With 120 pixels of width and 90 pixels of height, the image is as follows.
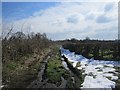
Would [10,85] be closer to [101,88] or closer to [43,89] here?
[43,89]

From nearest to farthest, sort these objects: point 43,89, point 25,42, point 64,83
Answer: point 43,89 → point 64,83 → point 25,42

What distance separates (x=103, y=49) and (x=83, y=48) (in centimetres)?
752

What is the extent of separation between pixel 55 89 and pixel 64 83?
54.2 inches

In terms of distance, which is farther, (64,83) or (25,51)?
(25,51)

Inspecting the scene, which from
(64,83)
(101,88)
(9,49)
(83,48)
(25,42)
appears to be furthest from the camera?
(83,48)

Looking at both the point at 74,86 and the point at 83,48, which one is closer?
the point at 74,86

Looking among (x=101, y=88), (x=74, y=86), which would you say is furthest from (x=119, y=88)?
(x=74, y=86)

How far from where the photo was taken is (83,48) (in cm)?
3488

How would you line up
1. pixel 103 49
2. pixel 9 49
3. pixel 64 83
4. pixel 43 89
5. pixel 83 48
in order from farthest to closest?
pixel 83 48
pixel 103 49
pixel 9 49
pixel 64 83
pixel 43 89

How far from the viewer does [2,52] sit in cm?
1359

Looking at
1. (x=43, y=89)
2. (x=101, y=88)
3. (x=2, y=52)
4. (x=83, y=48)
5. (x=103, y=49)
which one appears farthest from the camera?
(x=83, y=48)

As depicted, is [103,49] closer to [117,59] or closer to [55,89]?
[117,59]

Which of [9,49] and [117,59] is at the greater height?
[9,49]

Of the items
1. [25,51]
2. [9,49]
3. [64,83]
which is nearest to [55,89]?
[64,83]
